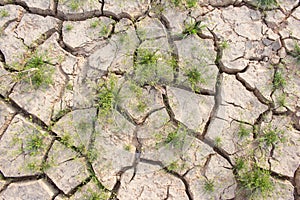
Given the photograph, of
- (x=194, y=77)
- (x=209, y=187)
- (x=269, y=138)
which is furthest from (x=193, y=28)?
(x=209, y=187)

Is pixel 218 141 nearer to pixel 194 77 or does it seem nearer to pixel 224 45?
pixel 194 77

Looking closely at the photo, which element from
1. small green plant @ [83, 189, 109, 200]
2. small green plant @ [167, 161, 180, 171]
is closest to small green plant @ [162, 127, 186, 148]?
small green plant @ [167, 161, 180, 171]

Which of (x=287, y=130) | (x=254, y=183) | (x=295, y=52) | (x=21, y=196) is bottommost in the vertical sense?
(x=21, y=196)

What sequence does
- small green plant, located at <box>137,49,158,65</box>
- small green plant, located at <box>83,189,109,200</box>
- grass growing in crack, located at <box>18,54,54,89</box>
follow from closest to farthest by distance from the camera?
small green plant, located at <box>83,189,109,200</box>, grass growing in crack, located at <box>18,54,54,89</box>, small green plant, located at <box>137,49,158,65</box>

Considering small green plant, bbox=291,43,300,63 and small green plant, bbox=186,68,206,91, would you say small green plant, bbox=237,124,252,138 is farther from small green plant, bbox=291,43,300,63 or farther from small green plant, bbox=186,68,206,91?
small green plant, bbox=291,43,300,63

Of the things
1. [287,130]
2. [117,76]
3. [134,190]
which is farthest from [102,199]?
[287,130]

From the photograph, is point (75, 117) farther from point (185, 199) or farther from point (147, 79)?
point (185, 199)
